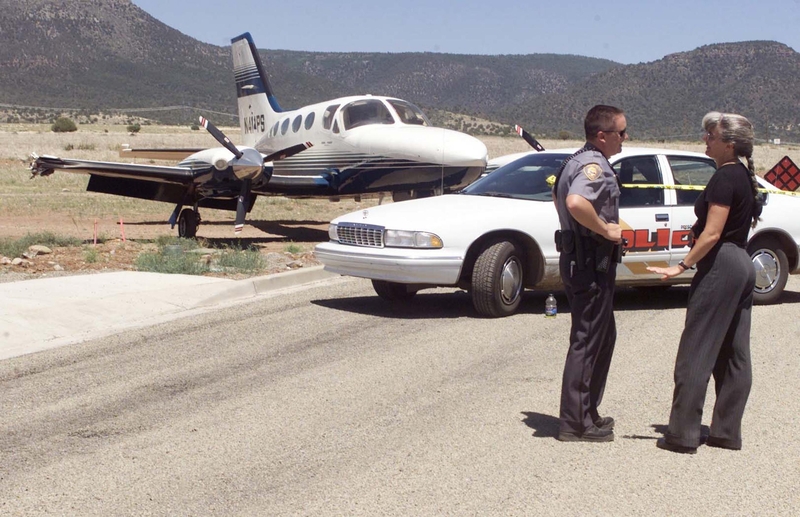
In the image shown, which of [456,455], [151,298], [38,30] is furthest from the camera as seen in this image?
[38,30]

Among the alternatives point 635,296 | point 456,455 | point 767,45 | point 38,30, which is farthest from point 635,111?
point 456,455

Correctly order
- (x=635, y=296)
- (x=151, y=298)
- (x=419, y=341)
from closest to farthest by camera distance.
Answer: (x=419, y=341) → (x=151, y=298) → (x=635, y=296)

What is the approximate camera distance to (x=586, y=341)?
19.2ft

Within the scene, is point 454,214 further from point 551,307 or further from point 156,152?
point 156,152

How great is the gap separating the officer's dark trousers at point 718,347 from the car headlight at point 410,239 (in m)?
4.31

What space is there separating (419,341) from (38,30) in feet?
461

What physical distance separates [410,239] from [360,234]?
26.6 inches

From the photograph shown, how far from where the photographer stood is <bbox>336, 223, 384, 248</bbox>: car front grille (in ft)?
33.3

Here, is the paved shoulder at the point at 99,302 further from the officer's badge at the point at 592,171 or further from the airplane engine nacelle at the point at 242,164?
the airplane engine nacelle at the point at 242,164

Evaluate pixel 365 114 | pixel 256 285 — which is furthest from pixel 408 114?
pixel 256 285

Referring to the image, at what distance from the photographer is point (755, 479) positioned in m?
5.35

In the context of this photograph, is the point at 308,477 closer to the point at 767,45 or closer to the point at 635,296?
the point at 635,296

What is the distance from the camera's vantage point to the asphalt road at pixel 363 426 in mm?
5043

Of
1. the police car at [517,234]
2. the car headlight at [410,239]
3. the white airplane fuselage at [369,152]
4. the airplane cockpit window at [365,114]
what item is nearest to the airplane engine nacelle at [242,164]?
the white airplane fuselage at [369,152]
